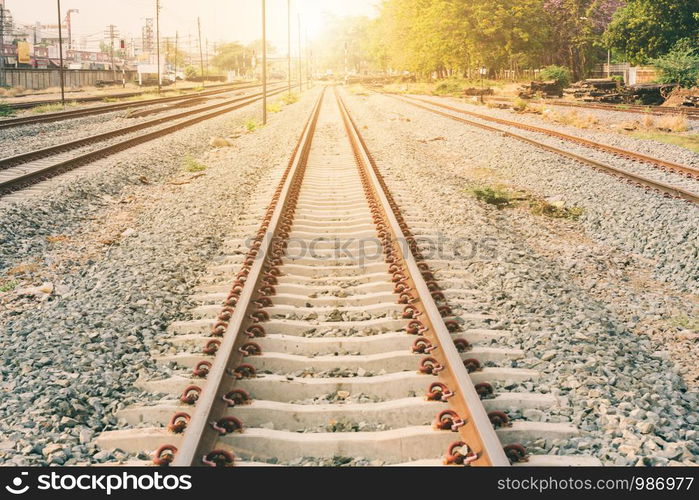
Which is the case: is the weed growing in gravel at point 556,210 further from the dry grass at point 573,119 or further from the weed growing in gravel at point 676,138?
the dry grass at point 573,119

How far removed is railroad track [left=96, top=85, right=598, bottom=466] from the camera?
3430 mm

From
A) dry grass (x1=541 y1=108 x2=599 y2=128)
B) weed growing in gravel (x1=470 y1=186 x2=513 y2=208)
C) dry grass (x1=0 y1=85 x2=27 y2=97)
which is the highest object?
dry grass (x1=0 y1=85 x2=27 y2=97)

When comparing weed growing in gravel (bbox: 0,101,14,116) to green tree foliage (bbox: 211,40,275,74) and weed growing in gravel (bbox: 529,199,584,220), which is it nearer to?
weed growing in gravel (bbox: 529,199,584,220)

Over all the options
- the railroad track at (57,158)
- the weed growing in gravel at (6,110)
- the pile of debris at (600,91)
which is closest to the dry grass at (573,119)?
the pile of debris at (600,91)

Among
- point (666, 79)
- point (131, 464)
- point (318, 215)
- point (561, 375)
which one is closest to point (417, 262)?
point (561, 375)

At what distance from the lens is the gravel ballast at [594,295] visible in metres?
3.82

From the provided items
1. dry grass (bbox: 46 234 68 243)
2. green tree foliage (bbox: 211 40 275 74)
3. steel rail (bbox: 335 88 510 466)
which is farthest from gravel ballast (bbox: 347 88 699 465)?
green tree foliage (bbox: 211 40 275 74)

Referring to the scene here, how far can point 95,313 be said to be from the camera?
5559mm

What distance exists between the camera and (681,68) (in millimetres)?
33062

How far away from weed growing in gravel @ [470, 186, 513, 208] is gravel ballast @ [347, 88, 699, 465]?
0.22 metres

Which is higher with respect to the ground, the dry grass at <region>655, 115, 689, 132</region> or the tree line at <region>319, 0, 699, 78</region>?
the tree line at <region>319, 0, 699, 78</region>

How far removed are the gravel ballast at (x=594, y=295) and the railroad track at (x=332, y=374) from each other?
10.5 inches

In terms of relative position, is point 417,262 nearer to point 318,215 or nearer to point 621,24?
point 318,215

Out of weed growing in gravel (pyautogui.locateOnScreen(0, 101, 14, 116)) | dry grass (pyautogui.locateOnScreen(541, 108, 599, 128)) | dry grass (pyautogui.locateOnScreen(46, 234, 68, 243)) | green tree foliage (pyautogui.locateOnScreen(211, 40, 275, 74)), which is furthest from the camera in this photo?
green tree foliage (pyautogui.locateOnScreen(211, 40, 275, 74))
